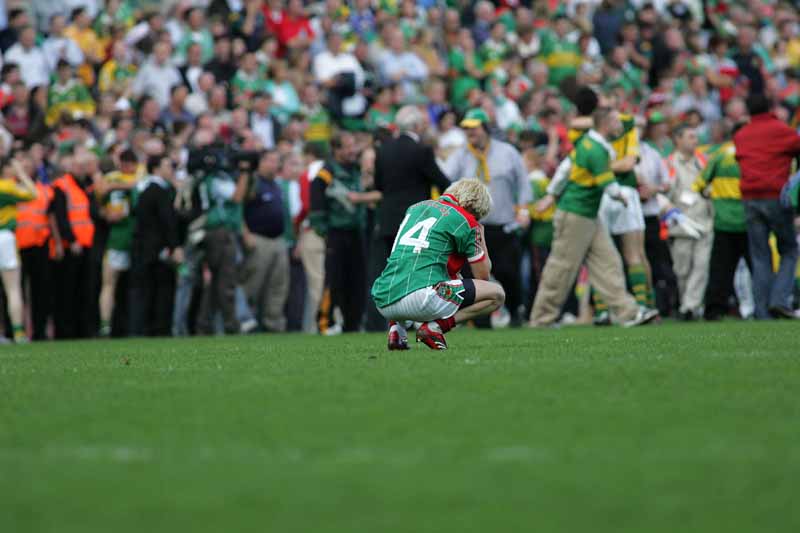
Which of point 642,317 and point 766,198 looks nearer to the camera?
point 642,317

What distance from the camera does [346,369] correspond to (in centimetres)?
909

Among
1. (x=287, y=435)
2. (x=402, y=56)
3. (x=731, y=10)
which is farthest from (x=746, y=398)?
(x=731, y=10)

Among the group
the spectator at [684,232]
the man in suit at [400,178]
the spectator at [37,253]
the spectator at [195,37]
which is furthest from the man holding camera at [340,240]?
the spectator at [195,37]

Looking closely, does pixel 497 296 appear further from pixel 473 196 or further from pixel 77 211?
pixel 77 211

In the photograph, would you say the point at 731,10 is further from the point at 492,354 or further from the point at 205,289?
the point at 492,354

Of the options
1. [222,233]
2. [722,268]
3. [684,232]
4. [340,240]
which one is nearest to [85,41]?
[222,233]

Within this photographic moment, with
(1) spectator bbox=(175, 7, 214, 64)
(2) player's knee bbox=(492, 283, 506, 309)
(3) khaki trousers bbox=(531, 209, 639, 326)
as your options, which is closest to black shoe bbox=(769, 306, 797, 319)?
(3) khaki trousers bbox=(531, 209, 639, 326)

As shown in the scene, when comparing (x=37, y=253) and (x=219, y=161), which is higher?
(x=219, y=161)

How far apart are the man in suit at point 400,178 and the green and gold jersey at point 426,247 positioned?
5.32 meters

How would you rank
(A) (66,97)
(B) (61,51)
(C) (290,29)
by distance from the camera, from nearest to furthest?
(A) (66,97) → (B) (61,51) → (C) (290,29)

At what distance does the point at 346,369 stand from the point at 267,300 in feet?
34.7

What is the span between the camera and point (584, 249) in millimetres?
15656

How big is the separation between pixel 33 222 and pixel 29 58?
4757 millimetres

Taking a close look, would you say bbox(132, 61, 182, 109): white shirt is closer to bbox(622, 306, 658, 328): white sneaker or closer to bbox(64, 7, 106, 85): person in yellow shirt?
bbox(64, 7, 106, 85): person in yellow shirt
